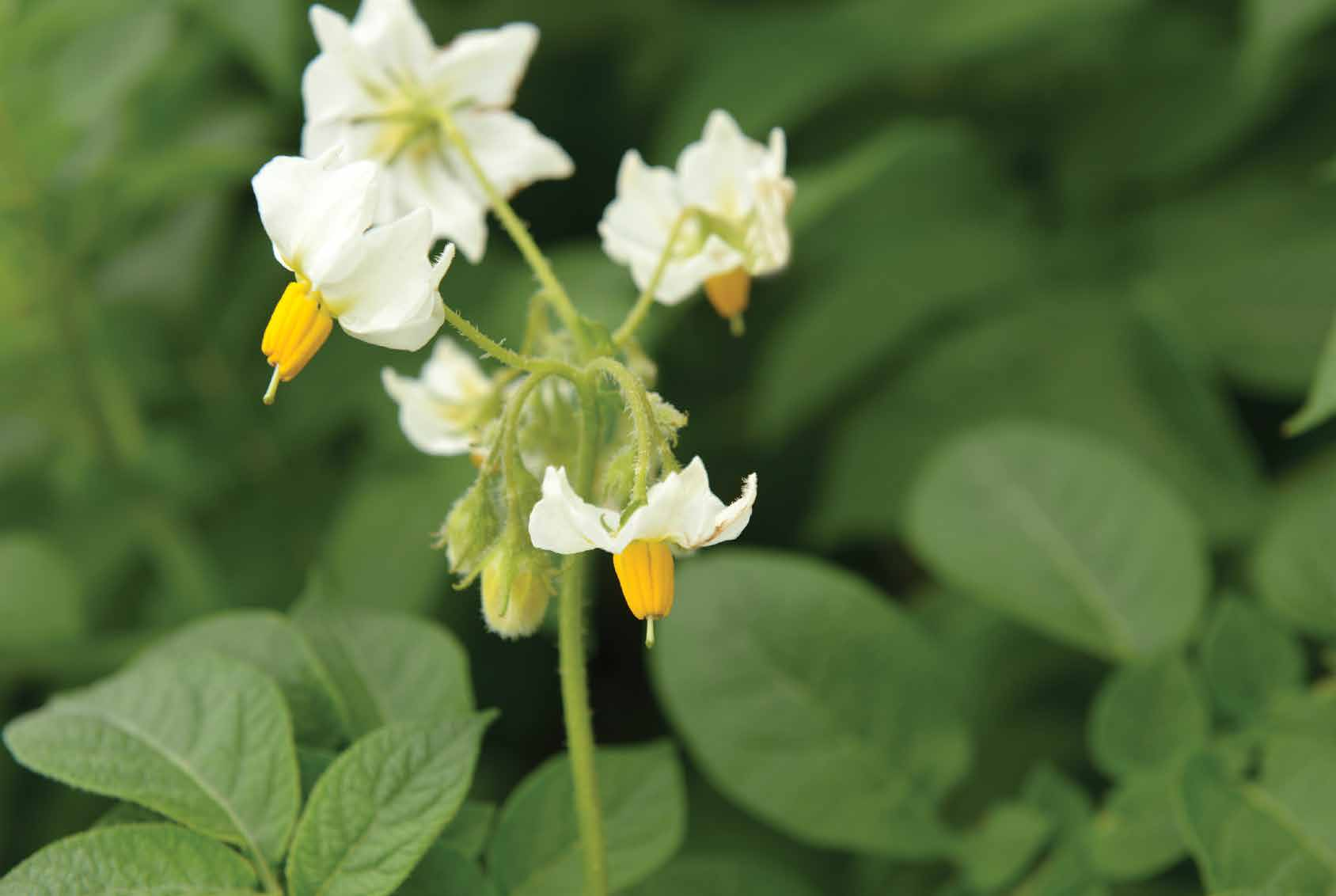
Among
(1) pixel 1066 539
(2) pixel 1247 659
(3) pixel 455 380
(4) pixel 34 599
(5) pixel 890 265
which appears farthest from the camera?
(5) pixel 890 265

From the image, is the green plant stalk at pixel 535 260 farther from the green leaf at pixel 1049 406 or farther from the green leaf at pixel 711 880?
the green leaf at pixel 1049 406

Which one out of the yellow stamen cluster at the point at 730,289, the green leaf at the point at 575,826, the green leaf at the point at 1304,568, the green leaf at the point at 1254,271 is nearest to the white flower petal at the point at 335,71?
the yellow stamen cluster at the point at 730,289

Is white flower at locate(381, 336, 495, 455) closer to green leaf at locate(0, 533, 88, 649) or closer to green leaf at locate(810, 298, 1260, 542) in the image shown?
green leaf at locate(0, 533, 88, 649)

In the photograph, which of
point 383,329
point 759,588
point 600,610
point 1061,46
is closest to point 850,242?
point 1061,46

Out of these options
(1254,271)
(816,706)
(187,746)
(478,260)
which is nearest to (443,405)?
(478,260)

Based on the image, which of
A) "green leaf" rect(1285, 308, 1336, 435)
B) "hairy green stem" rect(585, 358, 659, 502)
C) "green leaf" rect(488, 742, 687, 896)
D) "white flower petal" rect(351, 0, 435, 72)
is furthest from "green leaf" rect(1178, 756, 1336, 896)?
"white flower petal" rect(351, 0, 435, 72)

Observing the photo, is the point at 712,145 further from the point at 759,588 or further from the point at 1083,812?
the point at 1083,812

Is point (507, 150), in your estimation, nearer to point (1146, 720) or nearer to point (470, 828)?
point (470, 828)
